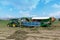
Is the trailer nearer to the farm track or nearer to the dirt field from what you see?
the dirt field

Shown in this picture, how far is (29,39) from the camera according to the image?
15078 mm

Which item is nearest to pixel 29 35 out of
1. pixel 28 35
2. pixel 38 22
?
pixel 28 35

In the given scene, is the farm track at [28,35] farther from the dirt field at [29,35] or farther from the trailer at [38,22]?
the trailer at [38,22]

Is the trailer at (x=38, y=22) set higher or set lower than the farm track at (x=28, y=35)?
higher

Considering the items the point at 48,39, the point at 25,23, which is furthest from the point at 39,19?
the point at 48,39

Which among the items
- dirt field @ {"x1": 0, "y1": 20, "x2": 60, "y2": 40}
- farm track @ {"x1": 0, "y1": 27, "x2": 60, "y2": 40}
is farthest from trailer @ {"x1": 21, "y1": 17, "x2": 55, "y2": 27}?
farm track @ {"x1": 0, "y1": 27, "x2": 60, "y2": 40}

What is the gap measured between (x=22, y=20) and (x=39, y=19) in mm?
2991

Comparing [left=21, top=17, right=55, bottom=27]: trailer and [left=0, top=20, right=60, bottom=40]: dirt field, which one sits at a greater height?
[left=21, top=17, right=55, bottom=27]: trailer

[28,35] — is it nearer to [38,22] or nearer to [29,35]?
[29,35]

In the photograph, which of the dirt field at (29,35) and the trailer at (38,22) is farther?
the trailer at (38,22)

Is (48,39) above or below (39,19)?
below

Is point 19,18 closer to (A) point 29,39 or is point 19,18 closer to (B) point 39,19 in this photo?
(B) point 39,19

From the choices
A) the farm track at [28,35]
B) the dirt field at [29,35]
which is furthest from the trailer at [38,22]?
the farm track at [28,35]

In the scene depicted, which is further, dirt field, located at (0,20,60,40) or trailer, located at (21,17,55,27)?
trailer, located at (21,17,55,27)
